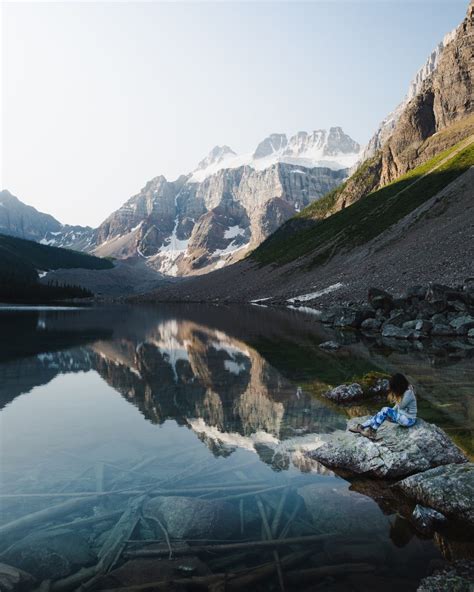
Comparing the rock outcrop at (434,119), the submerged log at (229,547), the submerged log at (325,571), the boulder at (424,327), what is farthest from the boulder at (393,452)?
the rock outcrop at (434,119)

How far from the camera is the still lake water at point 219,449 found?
7.73m

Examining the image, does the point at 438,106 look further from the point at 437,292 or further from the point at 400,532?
the point at 400,532

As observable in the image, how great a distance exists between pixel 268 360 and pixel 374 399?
11.1 m

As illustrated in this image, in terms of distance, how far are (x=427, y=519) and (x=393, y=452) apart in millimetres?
2738

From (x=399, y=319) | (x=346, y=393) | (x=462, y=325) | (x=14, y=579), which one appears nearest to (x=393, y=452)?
(x=346, y=393)

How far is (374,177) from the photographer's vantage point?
573 feet

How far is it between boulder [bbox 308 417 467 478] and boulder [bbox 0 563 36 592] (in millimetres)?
7669

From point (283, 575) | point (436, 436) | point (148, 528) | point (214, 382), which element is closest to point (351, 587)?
point (283, 575)

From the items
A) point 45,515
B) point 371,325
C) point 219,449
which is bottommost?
point 45,515

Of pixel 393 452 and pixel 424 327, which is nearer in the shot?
pixel 393 452

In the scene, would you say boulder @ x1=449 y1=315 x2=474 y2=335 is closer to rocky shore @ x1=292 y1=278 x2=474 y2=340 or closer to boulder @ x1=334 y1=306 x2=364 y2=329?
rocky shore @ x1=292 y1=278 x2=474 y2=340

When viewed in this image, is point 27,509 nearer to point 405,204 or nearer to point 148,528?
point 148,528

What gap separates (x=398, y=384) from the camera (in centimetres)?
1234

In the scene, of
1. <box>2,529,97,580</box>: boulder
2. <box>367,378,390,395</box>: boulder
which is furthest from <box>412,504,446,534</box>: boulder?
<box>367,378,390,395</box>: boulder
